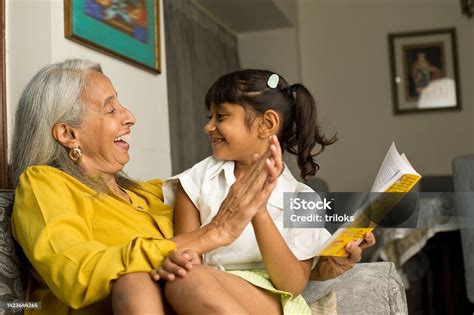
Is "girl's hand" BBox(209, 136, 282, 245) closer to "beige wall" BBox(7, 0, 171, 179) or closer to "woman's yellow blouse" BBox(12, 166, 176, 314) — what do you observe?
"woman's yellow blouse" BBox(12, 166, 176, 314)

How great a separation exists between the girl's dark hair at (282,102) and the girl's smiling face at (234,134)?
0.02m

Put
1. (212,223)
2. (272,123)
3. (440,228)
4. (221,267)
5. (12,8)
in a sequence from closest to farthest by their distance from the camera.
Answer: (212,223) → (221,267) → (272,123) → (12,8) → (440,228)

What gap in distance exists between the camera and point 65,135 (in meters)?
1.68

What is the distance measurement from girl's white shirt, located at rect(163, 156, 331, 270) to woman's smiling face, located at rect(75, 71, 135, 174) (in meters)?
0.18

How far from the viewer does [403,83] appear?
5.52m

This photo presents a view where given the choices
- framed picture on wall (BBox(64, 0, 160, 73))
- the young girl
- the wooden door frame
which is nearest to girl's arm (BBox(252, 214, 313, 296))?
the young girl

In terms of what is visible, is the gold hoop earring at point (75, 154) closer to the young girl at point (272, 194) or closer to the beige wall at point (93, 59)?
the young girl at point (272, 194)

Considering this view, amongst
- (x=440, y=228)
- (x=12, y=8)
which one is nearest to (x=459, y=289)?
(x=440, y=228)

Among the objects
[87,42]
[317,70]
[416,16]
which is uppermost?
[416,16]

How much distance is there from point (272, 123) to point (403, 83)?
13.1 feet

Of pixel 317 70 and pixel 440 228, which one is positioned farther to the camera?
pixel 317 70

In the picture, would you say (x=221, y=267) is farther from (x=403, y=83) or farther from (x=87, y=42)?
(x=403, y=83)

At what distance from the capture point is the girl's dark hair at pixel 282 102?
5.68ft

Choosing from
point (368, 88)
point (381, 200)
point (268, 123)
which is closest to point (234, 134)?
point (268, 123)
